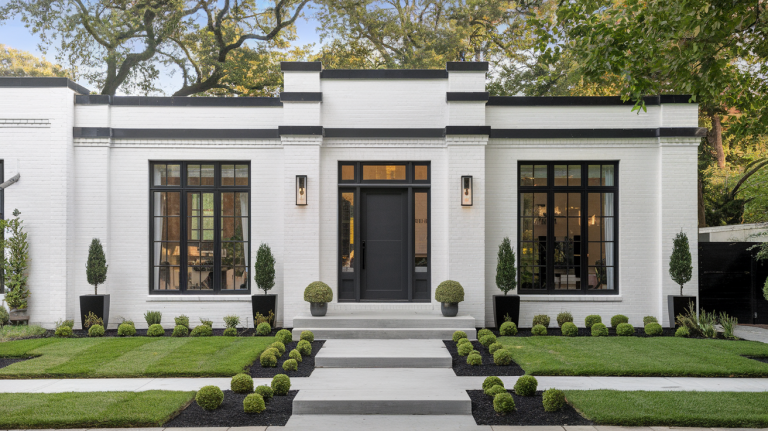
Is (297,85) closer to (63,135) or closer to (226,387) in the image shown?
(63,135)

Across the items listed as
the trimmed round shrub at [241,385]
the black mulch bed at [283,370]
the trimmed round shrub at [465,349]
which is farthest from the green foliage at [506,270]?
the trimmed round shrub at [241,385]

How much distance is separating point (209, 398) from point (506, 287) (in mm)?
6298

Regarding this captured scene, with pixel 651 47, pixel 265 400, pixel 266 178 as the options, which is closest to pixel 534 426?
pixel 265 400

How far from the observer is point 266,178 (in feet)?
35.3

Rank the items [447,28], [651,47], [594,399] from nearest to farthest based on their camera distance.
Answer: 1. [594,399]
2. [651,47]
3. [447,28]

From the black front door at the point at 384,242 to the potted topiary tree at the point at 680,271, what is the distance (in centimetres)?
512

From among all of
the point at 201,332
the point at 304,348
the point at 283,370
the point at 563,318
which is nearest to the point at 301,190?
the point at 201,332

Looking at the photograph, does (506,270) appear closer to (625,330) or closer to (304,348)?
(625,330)

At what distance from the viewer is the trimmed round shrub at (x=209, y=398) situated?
5477mm

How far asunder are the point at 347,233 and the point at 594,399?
592cm

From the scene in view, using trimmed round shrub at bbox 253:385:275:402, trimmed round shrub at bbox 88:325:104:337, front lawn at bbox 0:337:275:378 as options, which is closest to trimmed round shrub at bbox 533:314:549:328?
front lawn at bbox 0:337:275:378

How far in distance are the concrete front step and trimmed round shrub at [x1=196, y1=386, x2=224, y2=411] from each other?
2.02 m

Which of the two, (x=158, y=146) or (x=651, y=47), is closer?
(x=651, y=47)

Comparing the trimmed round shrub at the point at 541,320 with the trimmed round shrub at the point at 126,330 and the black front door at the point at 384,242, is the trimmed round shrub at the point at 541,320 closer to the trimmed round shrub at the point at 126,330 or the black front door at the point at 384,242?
the black front door at the point at 384,242
